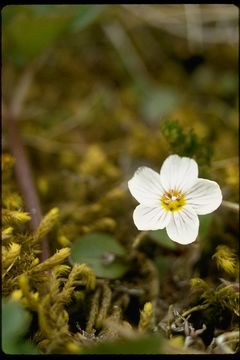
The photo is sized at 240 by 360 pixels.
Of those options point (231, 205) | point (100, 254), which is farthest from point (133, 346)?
point (231, 205)

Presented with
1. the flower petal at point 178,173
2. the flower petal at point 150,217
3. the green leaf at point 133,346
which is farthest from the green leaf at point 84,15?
the green leaf at point 133,346

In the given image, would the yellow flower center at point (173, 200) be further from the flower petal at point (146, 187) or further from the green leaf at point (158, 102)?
the green leaf at point (158, 102)

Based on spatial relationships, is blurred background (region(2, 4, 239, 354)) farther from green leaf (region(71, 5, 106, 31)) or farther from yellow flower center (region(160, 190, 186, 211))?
yellow flower center (region(160, 190, 186, 211))

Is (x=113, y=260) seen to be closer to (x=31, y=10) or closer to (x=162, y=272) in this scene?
(x=162, y=272)

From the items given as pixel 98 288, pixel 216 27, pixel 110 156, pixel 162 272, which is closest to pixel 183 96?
pixel 216 27

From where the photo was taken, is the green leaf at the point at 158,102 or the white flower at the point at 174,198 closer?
the white flower at the point at 174,198

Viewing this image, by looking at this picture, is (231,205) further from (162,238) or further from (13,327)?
(13,327)
